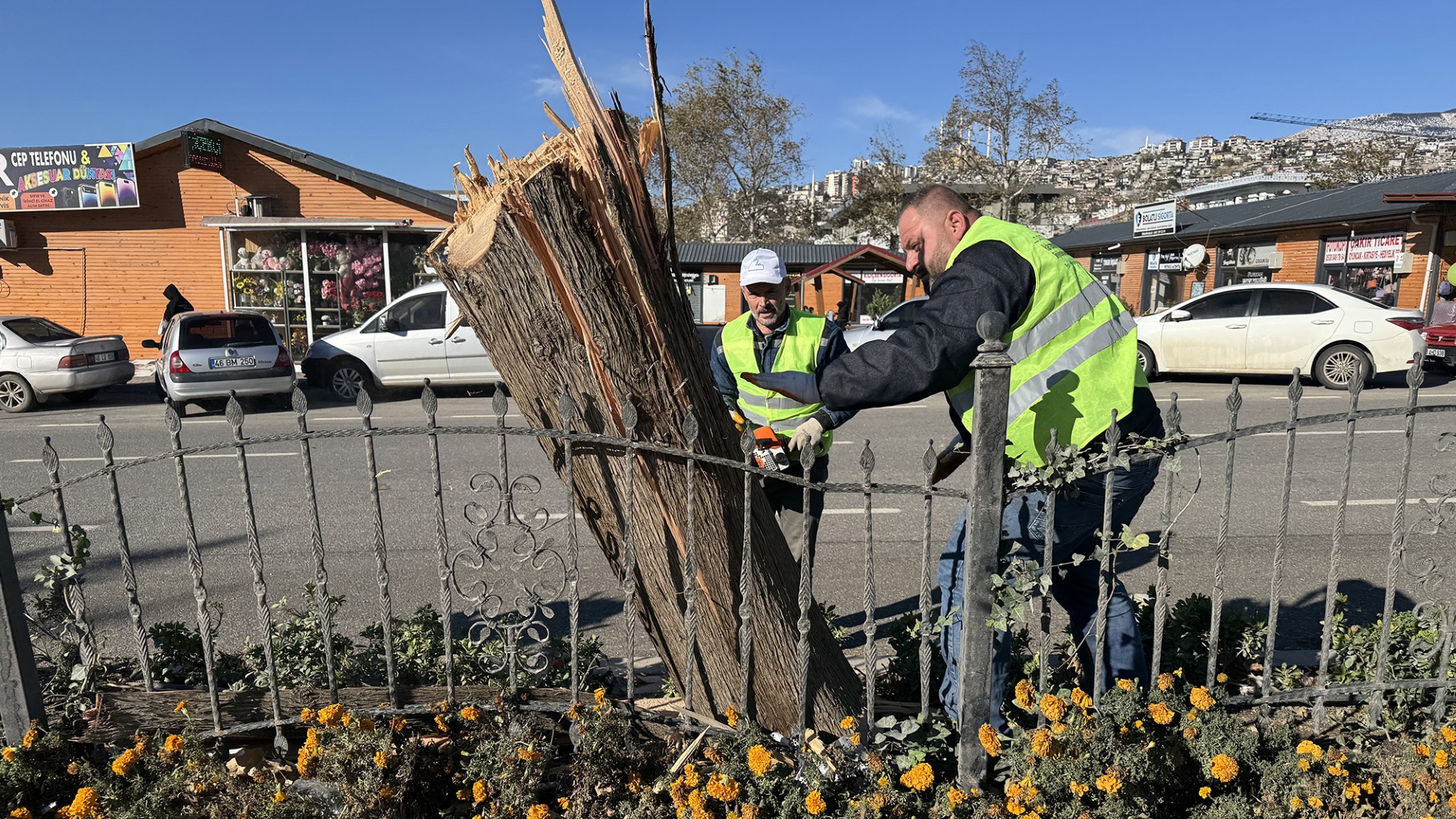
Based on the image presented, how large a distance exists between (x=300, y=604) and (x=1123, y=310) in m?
4.20

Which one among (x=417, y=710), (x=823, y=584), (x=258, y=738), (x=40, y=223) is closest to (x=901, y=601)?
(x=823, y=584)

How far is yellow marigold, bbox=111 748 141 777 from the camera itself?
2121 millimetres

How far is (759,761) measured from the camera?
2082 millimetres

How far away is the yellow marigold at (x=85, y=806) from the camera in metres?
1.98

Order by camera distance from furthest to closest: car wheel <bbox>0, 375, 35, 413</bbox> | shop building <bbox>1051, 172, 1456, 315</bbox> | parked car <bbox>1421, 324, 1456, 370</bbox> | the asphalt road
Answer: shop building <bbox>1051, 172, 1456, 315</bbox> < parked car <bbox>1421, 324, 1456, 370</bbox> < car wheel <bbox>0, 375, 35, 413</bbox> < the asphalt road

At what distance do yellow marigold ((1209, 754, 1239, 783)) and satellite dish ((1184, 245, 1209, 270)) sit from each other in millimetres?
23519

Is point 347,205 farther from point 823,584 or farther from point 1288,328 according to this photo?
point 1288,328

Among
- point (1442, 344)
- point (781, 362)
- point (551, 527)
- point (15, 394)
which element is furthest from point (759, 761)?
point (1442, 344)

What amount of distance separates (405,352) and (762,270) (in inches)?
386

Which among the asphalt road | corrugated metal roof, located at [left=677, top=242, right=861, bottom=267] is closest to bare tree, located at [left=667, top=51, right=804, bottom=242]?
corrugated metal roof, located at [left=677, top=242, right=861, bottom=267]

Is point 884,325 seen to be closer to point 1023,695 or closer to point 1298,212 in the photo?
point 1023,695

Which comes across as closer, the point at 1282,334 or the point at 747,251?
the point at 1282,334

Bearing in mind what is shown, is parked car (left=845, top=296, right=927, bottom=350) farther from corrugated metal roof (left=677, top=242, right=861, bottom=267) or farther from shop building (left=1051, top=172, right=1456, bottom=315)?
corrugated metal roof (left=677, top=242, right=861, bottom=267)

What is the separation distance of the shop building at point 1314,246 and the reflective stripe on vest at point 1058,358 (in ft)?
57.7
